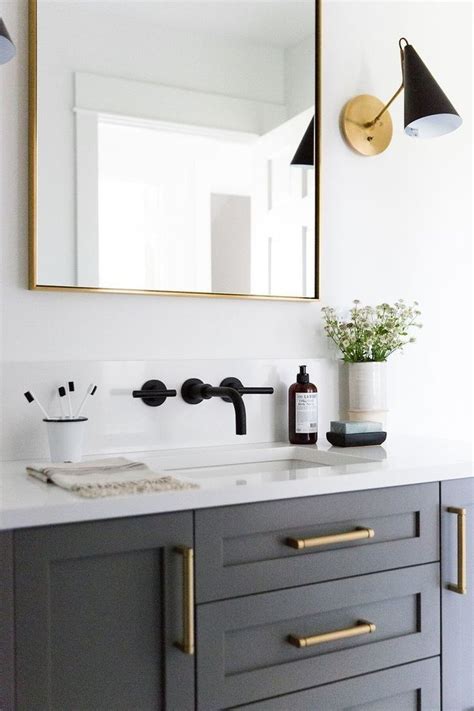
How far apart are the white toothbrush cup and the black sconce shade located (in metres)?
1.14

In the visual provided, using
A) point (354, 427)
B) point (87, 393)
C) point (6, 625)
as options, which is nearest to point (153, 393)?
point (87, 393)

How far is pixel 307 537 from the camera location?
4.82 ft

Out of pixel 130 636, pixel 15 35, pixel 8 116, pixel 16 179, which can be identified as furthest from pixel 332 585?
pixel 15 35

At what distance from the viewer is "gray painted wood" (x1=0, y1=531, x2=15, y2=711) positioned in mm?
1200

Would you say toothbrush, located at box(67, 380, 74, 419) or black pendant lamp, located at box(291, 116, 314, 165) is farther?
black pendant lamp, located at box(291, 116, 314, 165)

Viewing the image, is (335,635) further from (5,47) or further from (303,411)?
(5,47)

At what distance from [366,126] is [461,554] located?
1244mm

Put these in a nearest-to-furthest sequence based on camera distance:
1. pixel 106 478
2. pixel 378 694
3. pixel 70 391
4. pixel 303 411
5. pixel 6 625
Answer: pixel 6 625, pixel 106 478, pixel 378 694, pixel 70 391, pixel 303 411

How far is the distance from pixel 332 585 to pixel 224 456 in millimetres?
495

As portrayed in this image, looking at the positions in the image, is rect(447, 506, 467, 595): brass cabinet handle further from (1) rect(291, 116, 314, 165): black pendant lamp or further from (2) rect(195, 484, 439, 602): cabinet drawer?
(1) rect(291, 116, 314, 165): black pendant lamp

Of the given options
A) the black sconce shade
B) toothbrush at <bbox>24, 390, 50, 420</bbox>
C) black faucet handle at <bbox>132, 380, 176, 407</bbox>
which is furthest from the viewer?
the black sconce shade

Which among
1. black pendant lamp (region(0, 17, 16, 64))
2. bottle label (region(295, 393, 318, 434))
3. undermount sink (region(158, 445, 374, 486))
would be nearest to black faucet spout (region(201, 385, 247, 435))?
undermount sink (region(158, 445, 374, 486))

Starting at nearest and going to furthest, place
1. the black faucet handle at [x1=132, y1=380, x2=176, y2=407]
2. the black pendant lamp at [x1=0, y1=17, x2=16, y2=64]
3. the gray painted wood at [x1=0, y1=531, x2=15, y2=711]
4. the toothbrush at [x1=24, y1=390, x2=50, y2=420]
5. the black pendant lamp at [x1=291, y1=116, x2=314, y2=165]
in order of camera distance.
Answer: the gray painted wood at [x1=0, y1=531, x2=15, y2=711]
the black pendant lamp at [x1=0, y1=17, x2=16, y2=64]
the toothbrush at [x1=24, y1=390, x2=50, y2=420]
the black faucet handle at [x1=132, y1=380, x2=176, y2=407]
the black pendant lamp at [x1=291, y1=116, x2=314, y2=165]

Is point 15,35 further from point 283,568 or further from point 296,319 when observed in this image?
point 283,568
